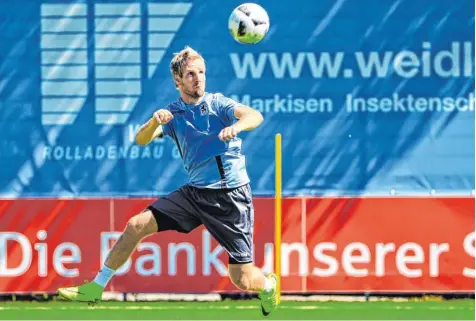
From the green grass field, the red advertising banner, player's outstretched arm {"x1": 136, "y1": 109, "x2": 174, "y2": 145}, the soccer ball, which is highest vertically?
the soccer ball

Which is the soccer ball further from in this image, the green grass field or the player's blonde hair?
the green grass field

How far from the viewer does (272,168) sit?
1315 centimetres

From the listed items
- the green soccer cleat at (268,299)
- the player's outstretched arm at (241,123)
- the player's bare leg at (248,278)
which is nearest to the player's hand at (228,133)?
the player's outstretched arm at (241,123)

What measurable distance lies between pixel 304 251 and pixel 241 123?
13.8 feet

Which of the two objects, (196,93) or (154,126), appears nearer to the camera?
(154,126)

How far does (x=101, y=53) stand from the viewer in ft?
43.1

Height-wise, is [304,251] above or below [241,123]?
below

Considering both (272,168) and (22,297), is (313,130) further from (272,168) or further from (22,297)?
(22,297)

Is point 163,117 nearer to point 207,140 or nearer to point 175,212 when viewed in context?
point 207,140

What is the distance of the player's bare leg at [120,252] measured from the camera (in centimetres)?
918

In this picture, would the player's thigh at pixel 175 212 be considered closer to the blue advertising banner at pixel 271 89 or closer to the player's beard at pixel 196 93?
the player's beard at pixel 196 93

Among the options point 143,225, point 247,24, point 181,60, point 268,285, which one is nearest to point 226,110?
point 181,60

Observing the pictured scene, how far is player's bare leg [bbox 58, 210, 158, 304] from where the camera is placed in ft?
30.1

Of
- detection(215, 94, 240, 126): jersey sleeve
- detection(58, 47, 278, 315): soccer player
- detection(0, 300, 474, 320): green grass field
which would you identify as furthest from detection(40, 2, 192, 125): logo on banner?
detection(215, 94, 240, 126): jersey sleeve
